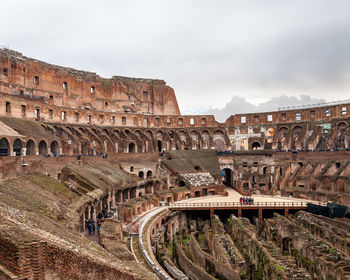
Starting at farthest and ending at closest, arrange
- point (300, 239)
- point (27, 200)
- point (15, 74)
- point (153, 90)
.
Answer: point (153, 90) < point (15, 74) < point (300, 239) < point (27, 200)

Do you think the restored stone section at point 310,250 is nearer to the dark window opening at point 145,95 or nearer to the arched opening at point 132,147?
the arched opening at point 132,147

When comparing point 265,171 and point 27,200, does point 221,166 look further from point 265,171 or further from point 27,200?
point 27,200

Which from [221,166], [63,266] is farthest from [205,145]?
[63,266]

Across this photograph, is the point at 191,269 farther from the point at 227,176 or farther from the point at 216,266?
the point at 227,176

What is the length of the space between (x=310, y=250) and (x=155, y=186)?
2274cm

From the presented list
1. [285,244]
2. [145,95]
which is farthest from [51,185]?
[145,95]

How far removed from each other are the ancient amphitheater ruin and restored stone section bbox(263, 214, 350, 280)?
12cm

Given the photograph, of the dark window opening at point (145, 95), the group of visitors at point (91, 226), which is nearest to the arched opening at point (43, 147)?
the group of visitors at point (91, 226)

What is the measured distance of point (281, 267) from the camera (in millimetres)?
14711

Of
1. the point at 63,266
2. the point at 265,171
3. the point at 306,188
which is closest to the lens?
the point at 63,266

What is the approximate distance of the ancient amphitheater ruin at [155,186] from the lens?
12133mm

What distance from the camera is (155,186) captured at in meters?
38.8

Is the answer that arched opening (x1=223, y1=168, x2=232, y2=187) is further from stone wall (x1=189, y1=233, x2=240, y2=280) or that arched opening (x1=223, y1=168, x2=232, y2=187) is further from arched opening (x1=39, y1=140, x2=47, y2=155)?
stone wall (x1=189, y1=233, x2=240, y2=280)

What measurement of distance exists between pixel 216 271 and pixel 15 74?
133 ft
